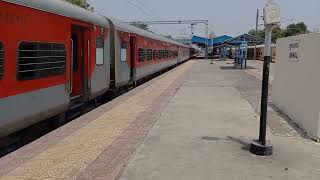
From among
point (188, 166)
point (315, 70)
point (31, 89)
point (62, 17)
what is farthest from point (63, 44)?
point (315, 70)

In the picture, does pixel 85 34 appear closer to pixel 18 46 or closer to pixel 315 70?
pixel 18 46

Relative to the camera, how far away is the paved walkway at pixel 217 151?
6.44m

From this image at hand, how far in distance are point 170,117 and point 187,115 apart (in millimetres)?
611

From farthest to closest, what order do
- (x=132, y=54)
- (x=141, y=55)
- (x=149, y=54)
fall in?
(x=149, y=54) → (x=141, y=55) → (x=132, y=54)

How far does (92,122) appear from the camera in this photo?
10688 mm

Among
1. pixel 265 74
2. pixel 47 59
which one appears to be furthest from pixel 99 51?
pixel 265 74

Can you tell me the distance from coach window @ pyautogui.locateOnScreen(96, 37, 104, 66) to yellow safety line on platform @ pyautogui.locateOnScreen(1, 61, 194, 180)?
64.3 inches

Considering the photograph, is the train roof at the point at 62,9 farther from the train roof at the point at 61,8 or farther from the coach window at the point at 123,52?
the coach window at the point at 123,52

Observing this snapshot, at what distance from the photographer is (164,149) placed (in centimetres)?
786

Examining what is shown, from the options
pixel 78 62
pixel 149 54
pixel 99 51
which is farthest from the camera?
pixel 149 54

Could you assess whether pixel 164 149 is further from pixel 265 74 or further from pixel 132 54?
pixel 132 54

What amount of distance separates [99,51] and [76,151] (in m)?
5.65

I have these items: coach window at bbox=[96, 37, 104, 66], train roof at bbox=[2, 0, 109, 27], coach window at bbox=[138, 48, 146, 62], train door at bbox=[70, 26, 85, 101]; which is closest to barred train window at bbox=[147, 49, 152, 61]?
coach window at bbox=[138, 48, 146, 62]

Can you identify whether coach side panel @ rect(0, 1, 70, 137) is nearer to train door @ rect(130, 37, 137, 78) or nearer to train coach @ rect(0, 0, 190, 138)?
train coach @ rect(0, 0, 190, 138)
